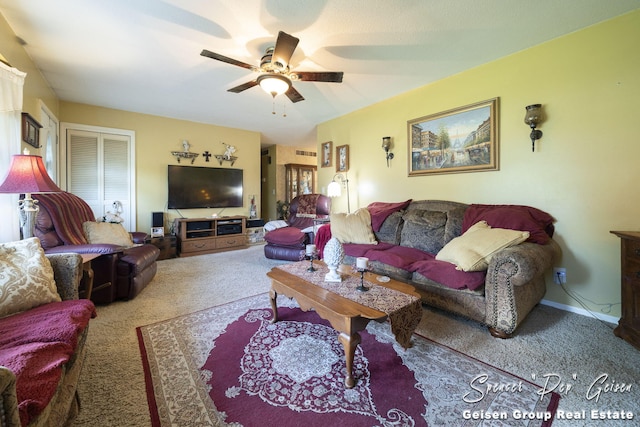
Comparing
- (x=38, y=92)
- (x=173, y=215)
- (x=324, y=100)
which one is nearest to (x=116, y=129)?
(x=38, y=92)

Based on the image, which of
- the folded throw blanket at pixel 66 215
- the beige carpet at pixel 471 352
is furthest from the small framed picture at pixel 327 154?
the folded throw blanket at pixel 66 215

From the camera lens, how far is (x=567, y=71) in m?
2.42

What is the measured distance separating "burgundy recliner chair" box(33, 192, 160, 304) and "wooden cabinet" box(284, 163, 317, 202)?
4.48 metres

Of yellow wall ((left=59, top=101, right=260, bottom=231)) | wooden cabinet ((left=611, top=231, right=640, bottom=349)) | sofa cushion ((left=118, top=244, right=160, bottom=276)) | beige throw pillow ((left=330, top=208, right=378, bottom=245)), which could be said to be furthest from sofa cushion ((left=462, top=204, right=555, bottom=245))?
yellow wall ((left=59, top=101, right=260, bottom=231))

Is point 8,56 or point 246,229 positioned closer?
point 8,56

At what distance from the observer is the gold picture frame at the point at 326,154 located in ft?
16.4

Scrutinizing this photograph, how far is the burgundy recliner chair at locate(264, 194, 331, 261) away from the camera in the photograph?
156 inches

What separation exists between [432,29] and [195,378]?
3.16m

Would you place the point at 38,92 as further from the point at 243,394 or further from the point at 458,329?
the point at 458,329

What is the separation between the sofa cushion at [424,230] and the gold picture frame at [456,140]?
65 centimetres

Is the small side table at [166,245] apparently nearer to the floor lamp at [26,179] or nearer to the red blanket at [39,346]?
the floor lamp at [26,179]

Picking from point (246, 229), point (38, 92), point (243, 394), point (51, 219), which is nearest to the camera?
point (243, 394)

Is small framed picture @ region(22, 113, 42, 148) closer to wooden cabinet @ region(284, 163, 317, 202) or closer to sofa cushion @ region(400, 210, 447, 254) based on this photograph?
sofa cushion @ region(400, 210, 447, 254)

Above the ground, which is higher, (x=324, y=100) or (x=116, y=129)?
(x=324, y=100)
